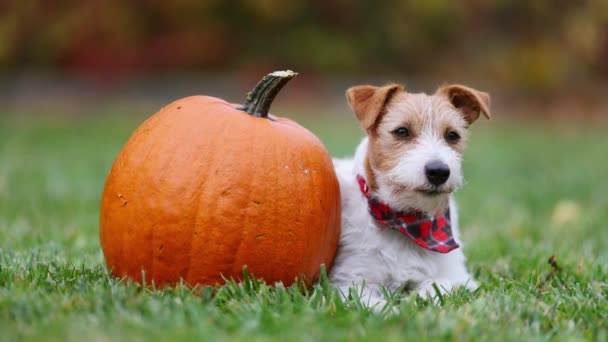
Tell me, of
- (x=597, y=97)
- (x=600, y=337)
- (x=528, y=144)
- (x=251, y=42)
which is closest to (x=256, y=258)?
(x=600, y=337)

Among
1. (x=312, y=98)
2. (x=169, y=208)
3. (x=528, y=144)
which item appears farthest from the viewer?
(x=312, y=98)

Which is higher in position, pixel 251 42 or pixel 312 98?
pixel 251 42

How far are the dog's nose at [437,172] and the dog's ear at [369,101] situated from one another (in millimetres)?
513

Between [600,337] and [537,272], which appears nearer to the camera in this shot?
[600,337]

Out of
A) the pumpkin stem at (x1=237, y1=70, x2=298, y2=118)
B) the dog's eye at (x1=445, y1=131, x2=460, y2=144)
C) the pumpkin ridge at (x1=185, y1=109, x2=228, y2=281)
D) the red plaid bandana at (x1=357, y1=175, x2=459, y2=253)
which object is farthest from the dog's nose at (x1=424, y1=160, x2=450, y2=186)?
the pumpkin ridge at (x1=185, y1=109, x2=228, y2=281)

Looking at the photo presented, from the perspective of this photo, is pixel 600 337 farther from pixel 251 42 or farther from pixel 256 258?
pixel 251 42

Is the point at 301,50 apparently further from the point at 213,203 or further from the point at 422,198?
the point at 213,203

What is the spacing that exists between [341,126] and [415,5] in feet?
22.9

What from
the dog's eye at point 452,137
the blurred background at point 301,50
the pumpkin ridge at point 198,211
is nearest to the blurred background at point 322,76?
the blurred background at point 301,50

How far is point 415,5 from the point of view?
66.9 feet

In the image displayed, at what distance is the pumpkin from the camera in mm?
3162

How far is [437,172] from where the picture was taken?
3418 millimetres

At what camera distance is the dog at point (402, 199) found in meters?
3.53

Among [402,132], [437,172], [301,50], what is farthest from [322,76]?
[437,172]
